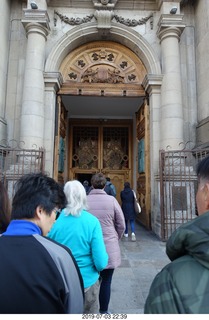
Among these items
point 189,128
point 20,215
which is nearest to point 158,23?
point 189,128

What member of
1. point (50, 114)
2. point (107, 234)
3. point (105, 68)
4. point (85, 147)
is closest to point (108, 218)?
point (107, 234)

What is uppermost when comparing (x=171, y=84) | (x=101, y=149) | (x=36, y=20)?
(x=36, y=20)

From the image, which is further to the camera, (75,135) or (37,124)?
(75,135)

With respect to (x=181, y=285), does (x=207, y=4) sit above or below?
above

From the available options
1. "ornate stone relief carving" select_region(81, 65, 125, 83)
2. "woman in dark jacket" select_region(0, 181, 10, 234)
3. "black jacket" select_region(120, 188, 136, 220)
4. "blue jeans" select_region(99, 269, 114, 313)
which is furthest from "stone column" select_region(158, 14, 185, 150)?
"woman in dark jacket" select_region(0, 181, 10, 234)

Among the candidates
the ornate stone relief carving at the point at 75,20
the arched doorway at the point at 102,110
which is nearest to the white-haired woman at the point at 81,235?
the arched doorway at the point at 102,110

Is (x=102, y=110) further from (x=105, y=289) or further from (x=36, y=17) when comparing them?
(x=105, y=289)

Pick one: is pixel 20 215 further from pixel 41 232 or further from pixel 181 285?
pixel 181 285

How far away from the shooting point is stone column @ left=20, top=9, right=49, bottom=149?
265 inches

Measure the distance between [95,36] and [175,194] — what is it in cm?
581

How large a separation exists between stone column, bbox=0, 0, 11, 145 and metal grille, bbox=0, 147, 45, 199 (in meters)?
0.84

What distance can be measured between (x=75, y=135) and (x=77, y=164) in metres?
1.51

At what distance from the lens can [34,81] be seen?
6.95m

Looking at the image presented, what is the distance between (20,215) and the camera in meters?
1.23
